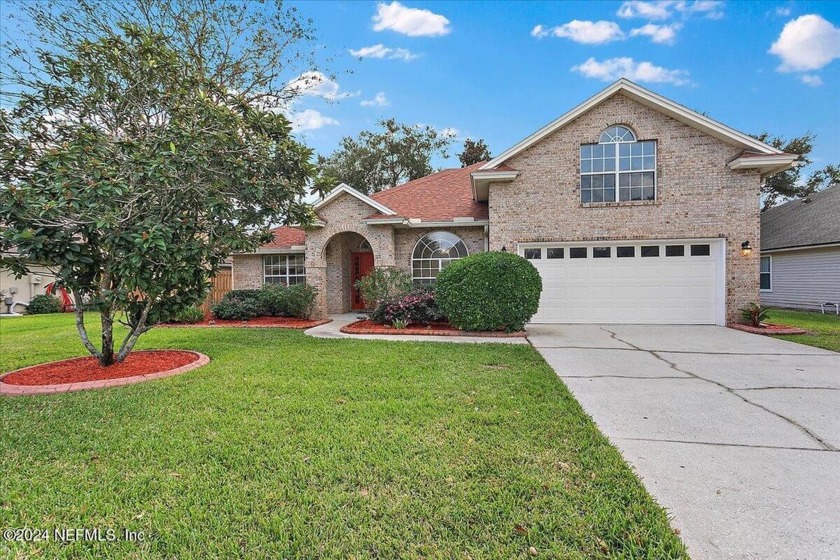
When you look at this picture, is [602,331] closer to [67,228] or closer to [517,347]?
[517,347]

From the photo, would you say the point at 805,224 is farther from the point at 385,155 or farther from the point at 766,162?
the point at 385,155

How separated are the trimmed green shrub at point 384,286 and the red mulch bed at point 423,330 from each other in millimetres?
799

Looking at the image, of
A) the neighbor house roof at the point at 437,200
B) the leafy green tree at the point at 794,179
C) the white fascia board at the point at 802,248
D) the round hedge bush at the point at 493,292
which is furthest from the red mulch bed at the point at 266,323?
the leafy green tree at the point at 794,179

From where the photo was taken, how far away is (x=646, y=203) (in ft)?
36.0

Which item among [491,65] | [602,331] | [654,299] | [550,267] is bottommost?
[602,331]

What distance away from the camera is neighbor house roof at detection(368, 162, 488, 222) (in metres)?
13.2

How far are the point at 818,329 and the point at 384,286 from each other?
11.5 meters

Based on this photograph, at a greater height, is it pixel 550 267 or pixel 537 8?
pixel 537 8

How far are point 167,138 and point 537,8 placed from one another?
1153 cm

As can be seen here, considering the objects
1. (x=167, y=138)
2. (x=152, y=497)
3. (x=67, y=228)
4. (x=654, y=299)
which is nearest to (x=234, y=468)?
(x=152, y=497)

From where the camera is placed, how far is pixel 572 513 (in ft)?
7.89

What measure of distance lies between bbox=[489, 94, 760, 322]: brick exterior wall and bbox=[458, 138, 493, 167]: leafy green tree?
592 inches

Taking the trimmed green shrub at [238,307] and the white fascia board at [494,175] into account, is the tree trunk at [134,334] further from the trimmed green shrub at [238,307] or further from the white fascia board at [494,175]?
the white fascia board at [494,175]

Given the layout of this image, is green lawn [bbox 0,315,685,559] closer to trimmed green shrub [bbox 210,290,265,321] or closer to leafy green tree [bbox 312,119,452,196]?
trimmed green shrub [bbox 210,290,265,321]
